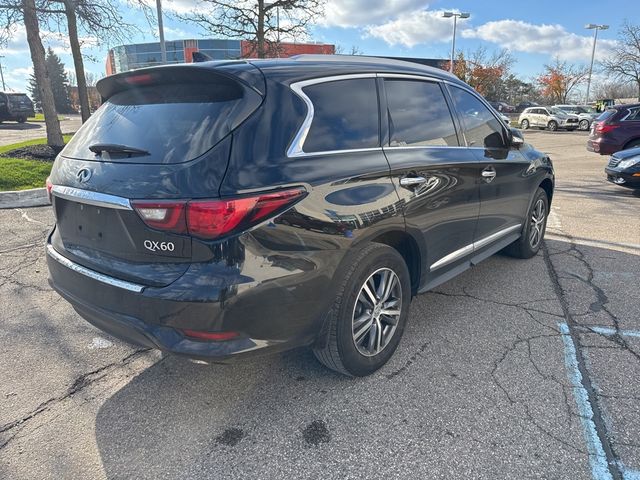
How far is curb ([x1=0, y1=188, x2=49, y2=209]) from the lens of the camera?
24.6 ft

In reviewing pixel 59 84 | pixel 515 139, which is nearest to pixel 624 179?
pixel 515 139

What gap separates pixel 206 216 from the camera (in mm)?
2098

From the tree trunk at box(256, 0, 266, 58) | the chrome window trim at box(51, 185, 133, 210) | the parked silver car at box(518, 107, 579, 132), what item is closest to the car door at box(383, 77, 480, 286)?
the chrome window trim at box(51, 185, 133, 210)

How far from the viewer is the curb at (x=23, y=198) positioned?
→ 24.6ft

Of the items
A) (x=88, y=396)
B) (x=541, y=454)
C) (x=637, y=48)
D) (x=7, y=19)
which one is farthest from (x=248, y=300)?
(x=637, y=48)

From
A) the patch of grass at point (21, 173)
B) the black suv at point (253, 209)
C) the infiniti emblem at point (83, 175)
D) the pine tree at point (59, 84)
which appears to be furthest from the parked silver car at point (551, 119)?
the pine tree at point (59, 84)

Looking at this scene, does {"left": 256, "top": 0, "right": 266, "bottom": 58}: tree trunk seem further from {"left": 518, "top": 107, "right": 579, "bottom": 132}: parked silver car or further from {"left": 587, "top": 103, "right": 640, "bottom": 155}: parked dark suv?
{"left": 518, "top": 107, "right": 579, "bottom": 132}: parked silver car

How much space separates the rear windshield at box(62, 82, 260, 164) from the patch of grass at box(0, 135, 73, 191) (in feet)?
22.3

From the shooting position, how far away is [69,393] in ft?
9.23

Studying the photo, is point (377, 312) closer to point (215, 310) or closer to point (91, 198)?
point (215, 310)

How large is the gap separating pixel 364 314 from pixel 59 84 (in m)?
73.0

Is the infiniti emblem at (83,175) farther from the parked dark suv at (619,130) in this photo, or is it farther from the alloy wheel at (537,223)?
the parked dark suv at (619,130)

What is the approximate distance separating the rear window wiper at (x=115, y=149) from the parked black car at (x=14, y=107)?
31.9 m

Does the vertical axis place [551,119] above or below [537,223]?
above
